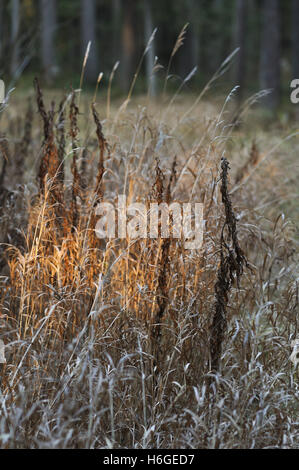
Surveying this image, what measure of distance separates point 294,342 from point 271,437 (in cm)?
59

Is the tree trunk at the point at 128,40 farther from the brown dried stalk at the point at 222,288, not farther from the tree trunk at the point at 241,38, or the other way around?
the brown dried stalk at the point at 222,288

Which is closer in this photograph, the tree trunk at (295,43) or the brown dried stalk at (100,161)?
the brown dried stalk at (100,161)

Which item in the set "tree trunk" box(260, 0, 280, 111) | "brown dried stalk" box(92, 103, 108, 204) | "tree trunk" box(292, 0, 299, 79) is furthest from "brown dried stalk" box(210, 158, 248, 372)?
"tree trunk" box(292, 0, 299, 79)

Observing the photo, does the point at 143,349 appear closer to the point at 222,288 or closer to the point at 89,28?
the point at 222,288

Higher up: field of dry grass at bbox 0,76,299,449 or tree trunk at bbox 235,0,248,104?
tree trunk at bbox 235,0,248,104

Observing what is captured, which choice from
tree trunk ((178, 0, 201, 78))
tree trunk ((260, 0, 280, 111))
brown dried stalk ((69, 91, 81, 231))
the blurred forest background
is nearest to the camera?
brown dried stalk ((69, 91, 81, 231))

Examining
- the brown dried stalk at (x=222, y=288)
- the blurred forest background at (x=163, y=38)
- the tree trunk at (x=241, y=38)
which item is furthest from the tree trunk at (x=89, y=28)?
the brown dried stalk at (x=222, y=288)

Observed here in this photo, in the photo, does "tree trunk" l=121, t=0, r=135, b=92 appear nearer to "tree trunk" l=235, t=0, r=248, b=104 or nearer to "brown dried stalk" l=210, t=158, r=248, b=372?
"tree trunk" l=235, t=0, r=248, b=104

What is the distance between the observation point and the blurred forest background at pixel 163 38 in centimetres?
1186

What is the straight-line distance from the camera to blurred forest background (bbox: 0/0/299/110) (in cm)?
1186

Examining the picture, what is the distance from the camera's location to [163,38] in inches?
1134

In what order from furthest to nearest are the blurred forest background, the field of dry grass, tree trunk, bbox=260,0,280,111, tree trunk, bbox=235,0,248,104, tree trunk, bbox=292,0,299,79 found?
tree trunk, bbox=292,0,299,79 < tree trunk, bbox=260,0,280,111 < the blurred forest background < tree trunk, bbox=235,0,248,104 < the field of dry grass

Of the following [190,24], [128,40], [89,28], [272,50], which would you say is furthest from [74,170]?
[89,28]
